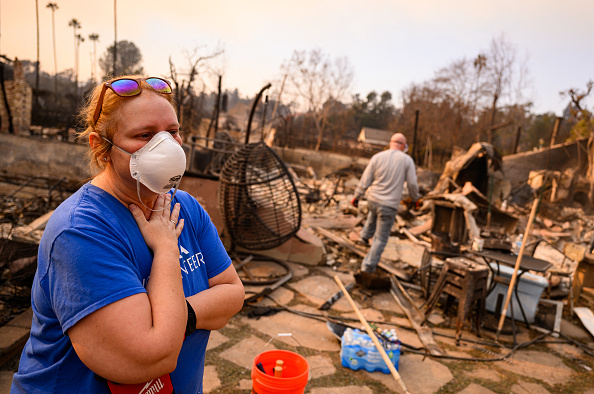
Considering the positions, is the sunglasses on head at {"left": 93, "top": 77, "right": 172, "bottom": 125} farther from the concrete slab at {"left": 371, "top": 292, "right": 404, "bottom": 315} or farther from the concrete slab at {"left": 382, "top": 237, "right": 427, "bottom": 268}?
the concrete slab at {"left": 382, "top": 237, "right": 427, "bottom": 268}

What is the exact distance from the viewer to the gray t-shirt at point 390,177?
5.90m

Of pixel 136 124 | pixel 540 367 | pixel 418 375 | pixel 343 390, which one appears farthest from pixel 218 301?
pixel 540 367

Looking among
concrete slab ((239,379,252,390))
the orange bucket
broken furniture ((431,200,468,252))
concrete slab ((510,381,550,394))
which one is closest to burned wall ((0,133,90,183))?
broken furniture ((431,200,468,252))

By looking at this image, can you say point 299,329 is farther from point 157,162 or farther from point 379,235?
point 157,162

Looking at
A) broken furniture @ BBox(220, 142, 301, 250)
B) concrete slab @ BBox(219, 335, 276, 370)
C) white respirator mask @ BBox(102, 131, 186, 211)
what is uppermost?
white respirator mask @ BBox(102, 131, 186, 211)

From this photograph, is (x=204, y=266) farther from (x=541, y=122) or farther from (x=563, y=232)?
(x=541, y=122)

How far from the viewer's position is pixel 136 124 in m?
1.26

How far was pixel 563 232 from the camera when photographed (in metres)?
11.4

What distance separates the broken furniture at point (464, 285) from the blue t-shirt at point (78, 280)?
3.79m

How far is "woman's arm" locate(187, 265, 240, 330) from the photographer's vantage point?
52.4 inches

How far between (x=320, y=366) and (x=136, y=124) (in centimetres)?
297

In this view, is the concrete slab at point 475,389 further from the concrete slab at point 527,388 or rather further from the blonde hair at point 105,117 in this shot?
the blonde hair at point 105,117

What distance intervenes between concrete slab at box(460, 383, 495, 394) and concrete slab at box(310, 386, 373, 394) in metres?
0.91

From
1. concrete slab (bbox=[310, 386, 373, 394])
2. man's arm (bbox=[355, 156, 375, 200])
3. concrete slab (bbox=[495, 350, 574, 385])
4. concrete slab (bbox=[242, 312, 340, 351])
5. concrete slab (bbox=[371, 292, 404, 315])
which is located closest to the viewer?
concrete slab (bbox=[310, 386, 373, 394])
